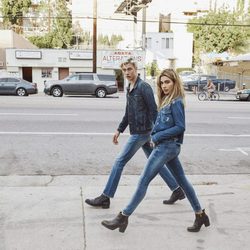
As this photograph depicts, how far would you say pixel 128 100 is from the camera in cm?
430

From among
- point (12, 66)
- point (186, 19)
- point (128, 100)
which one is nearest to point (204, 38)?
point (186, 19)

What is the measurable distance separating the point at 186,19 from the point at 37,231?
63.4 m

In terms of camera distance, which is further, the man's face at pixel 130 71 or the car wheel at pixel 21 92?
the car wheel at pixel 21 92

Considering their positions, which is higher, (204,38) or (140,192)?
(204,38)

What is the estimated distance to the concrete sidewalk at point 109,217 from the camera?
3.56m

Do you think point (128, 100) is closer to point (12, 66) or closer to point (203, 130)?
point (203, 130)

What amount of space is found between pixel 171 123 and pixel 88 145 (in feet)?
15.2

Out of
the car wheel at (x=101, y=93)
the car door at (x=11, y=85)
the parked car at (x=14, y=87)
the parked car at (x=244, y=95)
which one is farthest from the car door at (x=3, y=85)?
the parked car at (x=244, y=95)

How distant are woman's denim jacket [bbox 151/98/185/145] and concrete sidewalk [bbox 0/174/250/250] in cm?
95

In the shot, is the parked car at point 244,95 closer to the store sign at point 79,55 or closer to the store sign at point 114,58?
the store sign at point 114,58

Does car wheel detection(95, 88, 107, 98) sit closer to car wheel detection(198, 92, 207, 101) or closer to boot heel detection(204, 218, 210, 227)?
car wheel detection(198, 92, 207, 101)

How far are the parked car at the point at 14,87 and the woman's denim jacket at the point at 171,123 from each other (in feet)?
72.3

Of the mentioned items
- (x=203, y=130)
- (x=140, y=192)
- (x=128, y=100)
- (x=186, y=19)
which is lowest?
(x=203, y=130)

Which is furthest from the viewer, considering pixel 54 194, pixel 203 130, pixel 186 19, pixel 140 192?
pixel 186 19
